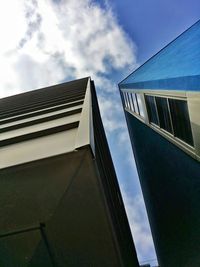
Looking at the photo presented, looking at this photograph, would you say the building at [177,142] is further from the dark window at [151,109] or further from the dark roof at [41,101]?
the dark roof at [41,101]

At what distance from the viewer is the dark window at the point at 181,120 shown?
398 inches

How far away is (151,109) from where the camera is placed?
15672mm

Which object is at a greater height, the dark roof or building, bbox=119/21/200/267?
the dark roof

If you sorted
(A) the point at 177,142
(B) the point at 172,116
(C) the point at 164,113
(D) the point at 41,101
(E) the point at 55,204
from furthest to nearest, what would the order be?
(D) the point at 41,101, (C) the point at 164,113, (B) the point at 172,116, (A) the point at 177,142, (E) the point at 55,204

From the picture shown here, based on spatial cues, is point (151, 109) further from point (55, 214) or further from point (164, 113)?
point (55, 214)

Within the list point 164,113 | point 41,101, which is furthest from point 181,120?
point 41,101

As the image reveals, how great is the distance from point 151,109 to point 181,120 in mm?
4859

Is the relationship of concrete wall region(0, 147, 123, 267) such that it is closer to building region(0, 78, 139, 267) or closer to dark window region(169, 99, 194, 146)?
building region(0, 78, 139, 267)

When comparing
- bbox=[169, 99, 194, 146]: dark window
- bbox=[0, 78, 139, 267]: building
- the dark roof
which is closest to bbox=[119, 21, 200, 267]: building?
bbox=[169, 99, 194, 146]: dark window

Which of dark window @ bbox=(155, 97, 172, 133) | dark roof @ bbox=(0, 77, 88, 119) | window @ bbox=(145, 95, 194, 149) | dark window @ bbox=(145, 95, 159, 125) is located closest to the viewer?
window @ bbox=(145, 95, 194, 149)

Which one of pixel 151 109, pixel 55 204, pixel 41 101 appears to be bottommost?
pixel 151 109

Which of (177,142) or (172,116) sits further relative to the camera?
(172,116)

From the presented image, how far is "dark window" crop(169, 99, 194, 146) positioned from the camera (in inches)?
398

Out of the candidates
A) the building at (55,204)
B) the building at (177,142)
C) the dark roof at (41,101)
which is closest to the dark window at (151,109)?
the building at (177,142)
